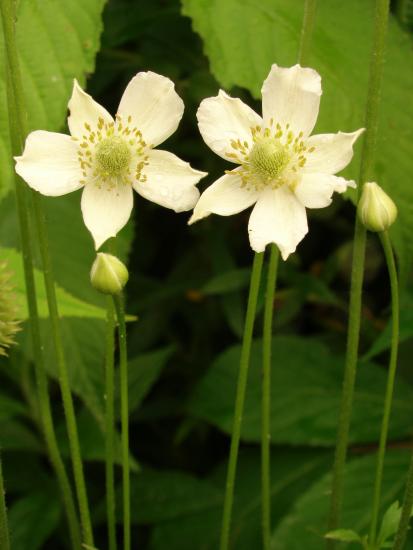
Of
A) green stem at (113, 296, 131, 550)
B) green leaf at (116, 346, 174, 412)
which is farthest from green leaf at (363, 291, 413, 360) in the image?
green stem at (113, 296, 131, 550)

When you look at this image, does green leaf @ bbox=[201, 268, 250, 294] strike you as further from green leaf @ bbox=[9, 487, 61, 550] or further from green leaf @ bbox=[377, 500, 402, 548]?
green leaf @ bbox=[377, 500, 402, 548]

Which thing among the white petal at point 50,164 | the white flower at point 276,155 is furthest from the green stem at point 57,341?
the white flower at point 276,155

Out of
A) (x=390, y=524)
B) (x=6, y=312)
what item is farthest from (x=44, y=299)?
(x=390, y=524)

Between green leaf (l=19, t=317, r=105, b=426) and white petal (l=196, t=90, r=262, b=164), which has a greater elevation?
white petal (l=196, t=90, r=262, b=164)

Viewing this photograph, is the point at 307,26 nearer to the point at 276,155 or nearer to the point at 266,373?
the point at 276,155

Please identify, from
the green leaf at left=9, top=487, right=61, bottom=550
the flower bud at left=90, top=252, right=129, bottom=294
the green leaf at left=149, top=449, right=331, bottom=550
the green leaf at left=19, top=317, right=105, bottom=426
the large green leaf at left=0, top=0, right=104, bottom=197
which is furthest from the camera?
the green leaf at left=149, top=449, right=331, bottom=550
